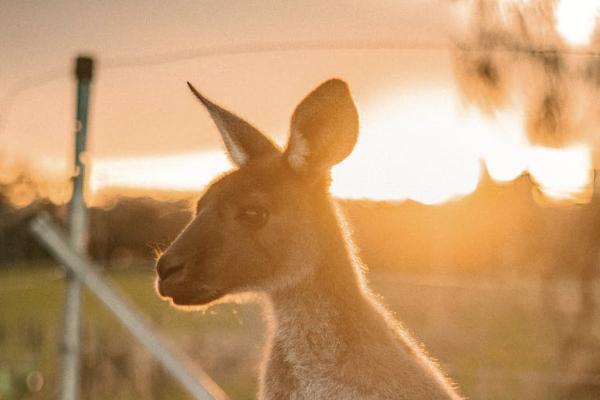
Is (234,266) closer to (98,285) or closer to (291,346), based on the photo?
(291,346)

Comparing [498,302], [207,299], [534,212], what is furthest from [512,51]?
[498,302]

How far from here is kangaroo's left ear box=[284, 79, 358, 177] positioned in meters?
3.41

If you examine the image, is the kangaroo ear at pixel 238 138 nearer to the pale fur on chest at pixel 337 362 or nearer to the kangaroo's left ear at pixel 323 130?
the kangaroo's left ear at pixel 323 130

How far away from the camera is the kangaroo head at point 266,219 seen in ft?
11.3

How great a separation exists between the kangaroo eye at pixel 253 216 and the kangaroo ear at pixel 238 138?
13.3 inches

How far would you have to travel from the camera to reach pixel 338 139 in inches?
143

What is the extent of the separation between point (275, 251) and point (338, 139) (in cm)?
52

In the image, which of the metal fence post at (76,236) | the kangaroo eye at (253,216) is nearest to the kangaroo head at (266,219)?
the kangaroo eye at (253,216)

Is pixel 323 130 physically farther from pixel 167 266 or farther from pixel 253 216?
pixel 167 266

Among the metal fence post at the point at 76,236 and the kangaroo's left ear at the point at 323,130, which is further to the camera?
the metal fence post at the point at 76,236

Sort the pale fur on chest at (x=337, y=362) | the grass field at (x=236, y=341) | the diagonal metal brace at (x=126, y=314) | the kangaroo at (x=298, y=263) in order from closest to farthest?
1. the pale fur on chest at (x=337, y=362)
2. the kangaroo at (x=298, y=263)
3. the diagonal metal brace at (x=126, y=314)
4. the grass field at (x=236, y=341)

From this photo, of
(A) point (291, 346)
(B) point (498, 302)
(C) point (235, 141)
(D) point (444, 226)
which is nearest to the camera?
(A) point (291, 346)

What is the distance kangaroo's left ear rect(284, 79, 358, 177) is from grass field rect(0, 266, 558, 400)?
68cm

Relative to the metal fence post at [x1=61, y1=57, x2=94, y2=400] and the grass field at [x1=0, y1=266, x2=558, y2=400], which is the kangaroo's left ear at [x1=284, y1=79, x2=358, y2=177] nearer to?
the grass field at [x1=0, y1=266, x2=558, y2=400]
